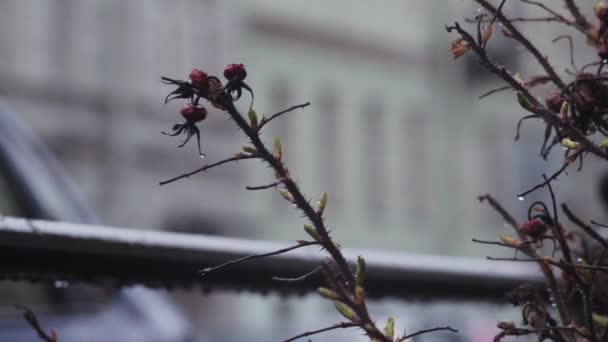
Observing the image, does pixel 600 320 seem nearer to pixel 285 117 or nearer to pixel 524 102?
pixel 524 102

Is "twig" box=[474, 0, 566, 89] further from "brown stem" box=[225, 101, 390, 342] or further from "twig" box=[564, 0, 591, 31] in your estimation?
"brown stem" box=[225, 101, 390, 342]

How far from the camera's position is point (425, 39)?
21.8 metres

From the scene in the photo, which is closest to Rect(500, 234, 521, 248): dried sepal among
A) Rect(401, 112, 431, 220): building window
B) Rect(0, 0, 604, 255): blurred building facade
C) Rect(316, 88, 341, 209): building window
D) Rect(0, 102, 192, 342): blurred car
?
Rect(0, 102, 192, 342): blurred car

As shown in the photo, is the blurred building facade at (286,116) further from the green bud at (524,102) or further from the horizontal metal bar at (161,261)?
the green bud at (524,102)

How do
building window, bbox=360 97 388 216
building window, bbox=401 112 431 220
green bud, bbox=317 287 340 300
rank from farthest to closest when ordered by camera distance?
building window, bbox=401 112 431 220
building window, bbox=360 97 388 216
green bud, bbox=317 287 340 300

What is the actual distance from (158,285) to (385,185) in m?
19.0

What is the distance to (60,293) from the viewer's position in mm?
2391

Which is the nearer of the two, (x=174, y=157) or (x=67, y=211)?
(x=67, y=211)

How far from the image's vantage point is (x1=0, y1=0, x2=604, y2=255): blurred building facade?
627 inches

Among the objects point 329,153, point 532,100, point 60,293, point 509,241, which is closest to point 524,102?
point 532,100

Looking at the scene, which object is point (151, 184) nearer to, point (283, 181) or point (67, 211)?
point (67, 211)

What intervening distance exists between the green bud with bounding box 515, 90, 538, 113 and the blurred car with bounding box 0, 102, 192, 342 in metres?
1.60

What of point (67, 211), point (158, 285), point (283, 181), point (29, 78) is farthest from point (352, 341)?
point (29, 78)

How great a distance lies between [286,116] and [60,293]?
51.8ft
